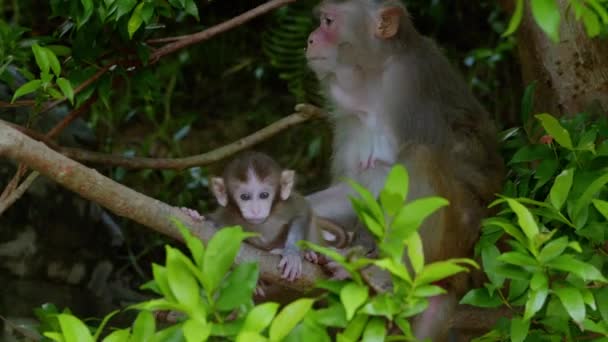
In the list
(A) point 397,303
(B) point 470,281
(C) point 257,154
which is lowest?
(B) point 470,281

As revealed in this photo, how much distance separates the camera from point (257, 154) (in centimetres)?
385

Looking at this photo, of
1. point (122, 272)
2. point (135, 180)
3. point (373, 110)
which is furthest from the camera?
point (135, 180)

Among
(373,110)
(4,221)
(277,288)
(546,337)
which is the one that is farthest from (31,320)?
(546,337)

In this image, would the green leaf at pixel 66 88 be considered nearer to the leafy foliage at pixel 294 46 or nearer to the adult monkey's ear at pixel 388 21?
the adult monkey's ear at pixel 388 21

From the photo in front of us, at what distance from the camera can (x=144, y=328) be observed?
97.3 inches

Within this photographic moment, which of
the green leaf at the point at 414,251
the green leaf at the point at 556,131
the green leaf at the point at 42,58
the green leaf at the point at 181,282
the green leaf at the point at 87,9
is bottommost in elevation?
the green leaf at the point at 556,131

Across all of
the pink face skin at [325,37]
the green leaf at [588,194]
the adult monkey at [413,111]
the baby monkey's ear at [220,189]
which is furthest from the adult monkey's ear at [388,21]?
the green leaf at [588,194]

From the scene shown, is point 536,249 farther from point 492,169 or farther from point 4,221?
point 4,221

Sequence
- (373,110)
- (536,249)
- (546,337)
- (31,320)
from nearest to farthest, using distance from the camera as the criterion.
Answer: (536,249)
(546,337)
(373,110)
(31,320)

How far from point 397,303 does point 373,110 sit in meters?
1.79

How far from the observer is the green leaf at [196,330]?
7.32 ft

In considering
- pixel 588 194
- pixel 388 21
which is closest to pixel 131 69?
pixel 388 21

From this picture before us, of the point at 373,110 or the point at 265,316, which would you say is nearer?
the point at 265,316

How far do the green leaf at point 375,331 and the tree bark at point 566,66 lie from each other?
1.98 metres
